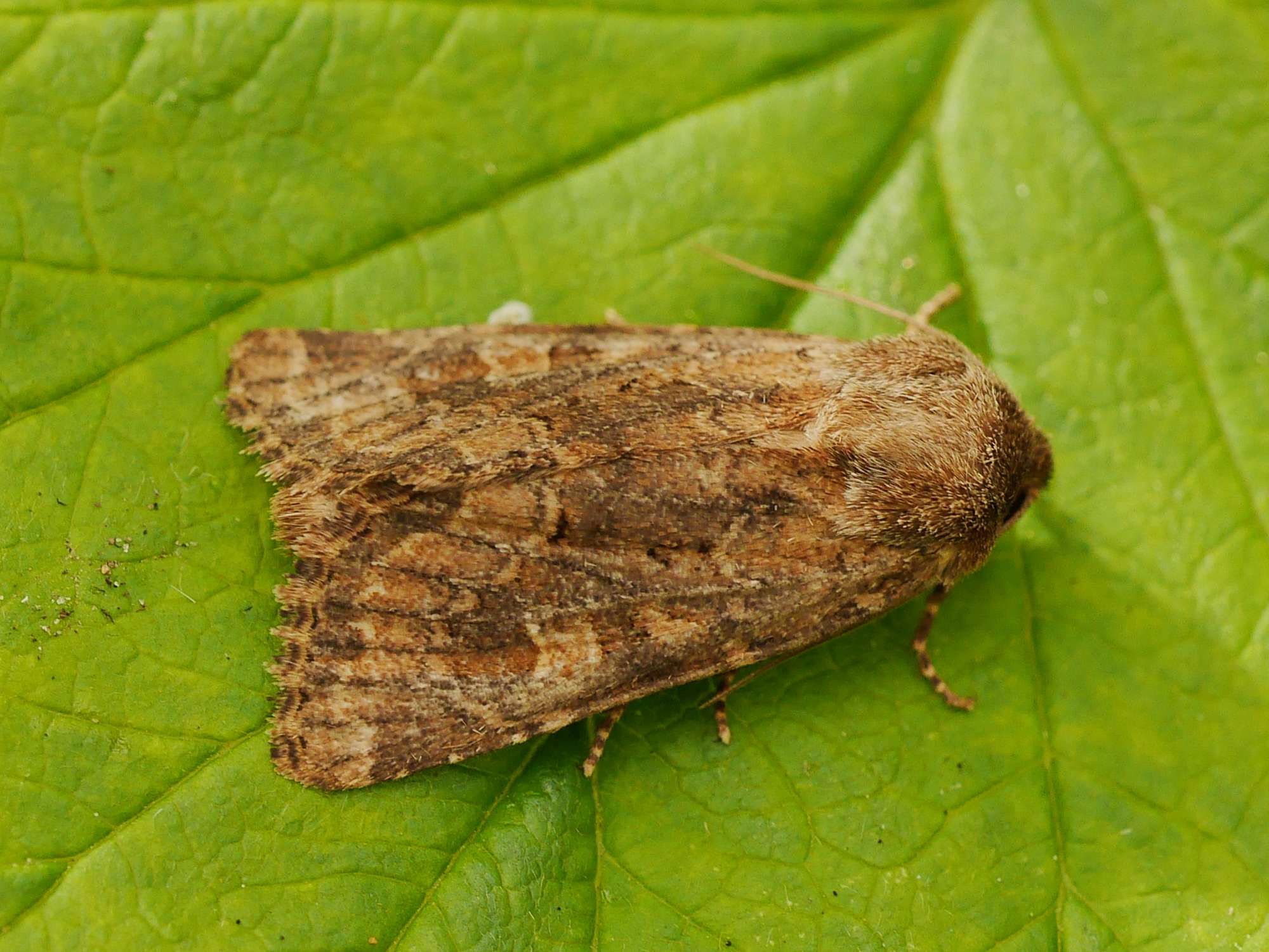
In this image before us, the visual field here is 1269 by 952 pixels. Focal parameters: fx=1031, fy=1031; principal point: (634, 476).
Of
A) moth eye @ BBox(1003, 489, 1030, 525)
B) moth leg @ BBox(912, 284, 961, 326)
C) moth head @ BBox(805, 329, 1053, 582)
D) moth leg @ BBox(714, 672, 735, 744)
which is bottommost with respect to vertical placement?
moth leg @ BBox(714, 672, 735, 744)

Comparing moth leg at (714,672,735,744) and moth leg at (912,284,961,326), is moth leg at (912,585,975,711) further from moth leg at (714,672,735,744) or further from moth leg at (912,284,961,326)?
moth leg at (912,284,961,326)

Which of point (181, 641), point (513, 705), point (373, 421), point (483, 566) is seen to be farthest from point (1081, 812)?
point (181, 641)

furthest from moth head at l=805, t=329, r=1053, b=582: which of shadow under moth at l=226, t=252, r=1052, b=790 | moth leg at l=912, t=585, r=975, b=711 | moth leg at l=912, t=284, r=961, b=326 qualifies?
moth leg at l=912, t=284, r=961, b=326

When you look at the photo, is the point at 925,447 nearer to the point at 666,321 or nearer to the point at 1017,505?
the point at 1017,505

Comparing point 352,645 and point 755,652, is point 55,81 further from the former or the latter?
point 755,652

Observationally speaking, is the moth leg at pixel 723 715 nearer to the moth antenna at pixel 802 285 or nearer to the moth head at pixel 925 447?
the moth head at pixel 925 447

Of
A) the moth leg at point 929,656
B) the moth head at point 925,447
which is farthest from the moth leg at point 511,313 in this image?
the moth leg at point 929,656
